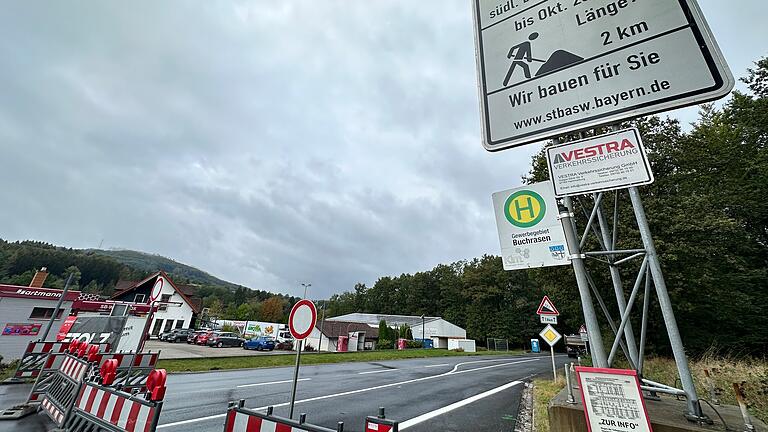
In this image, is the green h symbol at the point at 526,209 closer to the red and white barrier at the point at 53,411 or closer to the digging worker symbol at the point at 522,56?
the digging worker symbol at the point at 522,56

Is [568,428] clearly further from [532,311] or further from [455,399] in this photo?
[532,311]

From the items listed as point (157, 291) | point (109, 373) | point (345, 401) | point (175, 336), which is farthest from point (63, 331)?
point (175, 336)

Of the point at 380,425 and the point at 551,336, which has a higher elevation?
the point at 551,336

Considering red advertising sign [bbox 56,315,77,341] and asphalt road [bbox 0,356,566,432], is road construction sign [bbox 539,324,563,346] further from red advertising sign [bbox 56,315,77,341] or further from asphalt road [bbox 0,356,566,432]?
red advertising sign [bbox 56,315,77,341]

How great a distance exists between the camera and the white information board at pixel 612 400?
163cm

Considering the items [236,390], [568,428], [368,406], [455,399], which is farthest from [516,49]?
[236,390]

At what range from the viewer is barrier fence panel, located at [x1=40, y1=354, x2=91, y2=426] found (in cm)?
441

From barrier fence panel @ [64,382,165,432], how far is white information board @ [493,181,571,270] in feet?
10.8

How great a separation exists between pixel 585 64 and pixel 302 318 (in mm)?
5608

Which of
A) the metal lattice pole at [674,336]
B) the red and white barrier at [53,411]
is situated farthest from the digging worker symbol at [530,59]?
the red and white barrier at [53,411]

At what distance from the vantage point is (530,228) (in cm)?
209

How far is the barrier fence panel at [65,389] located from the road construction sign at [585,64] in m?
6.16

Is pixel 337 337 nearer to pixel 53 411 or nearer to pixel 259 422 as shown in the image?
pixel 53 411

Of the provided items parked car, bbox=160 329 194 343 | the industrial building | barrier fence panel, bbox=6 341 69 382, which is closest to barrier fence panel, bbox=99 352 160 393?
barrier fence panel, bbox=6 341 69 382
